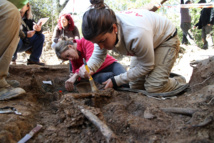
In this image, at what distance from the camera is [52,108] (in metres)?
1.72

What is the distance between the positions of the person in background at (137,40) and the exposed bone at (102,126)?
27.9 inches

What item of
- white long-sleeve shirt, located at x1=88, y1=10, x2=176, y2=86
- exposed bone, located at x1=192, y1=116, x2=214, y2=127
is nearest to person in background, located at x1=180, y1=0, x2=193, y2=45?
white long-sleeve shirt, located at x1=88, y1=10, x2=176, y2=86

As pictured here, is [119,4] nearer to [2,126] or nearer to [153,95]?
[153,95]

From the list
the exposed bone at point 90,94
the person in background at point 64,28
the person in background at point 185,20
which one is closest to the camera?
the exposed bone at point 90,94

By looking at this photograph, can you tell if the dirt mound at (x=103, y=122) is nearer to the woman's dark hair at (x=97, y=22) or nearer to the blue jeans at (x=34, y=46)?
the woman's dark hair at (x=97, y=22)

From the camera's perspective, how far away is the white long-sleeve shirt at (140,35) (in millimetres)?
1705

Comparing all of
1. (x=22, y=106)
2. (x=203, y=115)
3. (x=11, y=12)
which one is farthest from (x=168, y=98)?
(x=11, y=12)

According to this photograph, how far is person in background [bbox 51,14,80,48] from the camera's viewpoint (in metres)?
4.49

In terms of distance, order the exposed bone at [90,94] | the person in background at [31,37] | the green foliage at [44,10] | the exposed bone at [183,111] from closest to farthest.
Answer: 1. the exposed bone at [183,111]
2. the exposed bone at [90,94]
3. the person in background at [31,37]
4. the green foliage at [44,10]

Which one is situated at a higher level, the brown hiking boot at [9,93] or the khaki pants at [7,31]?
the khaki pants at [7,31]

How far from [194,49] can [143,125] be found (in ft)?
20.4

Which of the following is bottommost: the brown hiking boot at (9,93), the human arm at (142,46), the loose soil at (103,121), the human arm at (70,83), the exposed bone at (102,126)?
the human arm at (70,83)

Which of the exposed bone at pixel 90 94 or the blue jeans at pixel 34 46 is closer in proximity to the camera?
the exposed bone at pixel 90 94

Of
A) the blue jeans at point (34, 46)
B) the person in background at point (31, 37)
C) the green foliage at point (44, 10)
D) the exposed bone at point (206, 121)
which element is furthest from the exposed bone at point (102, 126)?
the green foliage at point (44, 10)
